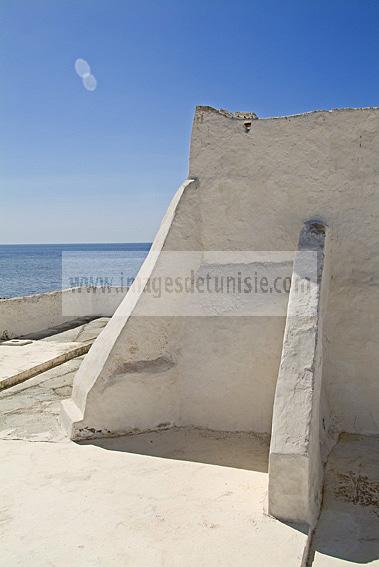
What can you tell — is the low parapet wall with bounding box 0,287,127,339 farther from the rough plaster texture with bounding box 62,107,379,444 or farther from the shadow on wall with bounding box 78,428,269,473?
the shadow on wall with bounding box 78,428,269,473

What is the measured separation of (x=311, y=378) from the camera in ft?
10.4

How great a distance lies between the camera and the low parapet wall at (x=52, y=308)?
9062mm

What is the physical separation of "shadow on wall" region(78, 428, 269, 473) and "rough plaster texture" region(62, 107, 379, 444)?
0.10 metres

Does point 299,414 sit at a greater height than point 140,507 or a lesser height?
greater

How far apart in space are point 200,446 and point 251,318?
122cm

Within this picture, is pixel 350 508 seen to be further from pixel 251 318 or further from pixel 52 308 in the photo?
pixel 52 308

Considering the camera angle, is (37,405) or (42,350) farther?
(42,350)

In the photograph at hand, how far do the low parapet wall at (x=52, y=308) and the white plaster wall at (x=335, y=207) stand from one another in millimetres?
6096

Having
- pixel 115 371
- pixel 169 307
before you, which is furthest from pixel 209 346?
pixel 115 371

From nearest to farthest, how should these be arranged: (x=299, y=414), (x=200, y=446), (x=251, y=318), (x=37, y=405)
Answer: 1. (x=299, y=414)
2. (x=200, y=446)
3. (x=251, y=318)
4. (x=37, y=405)

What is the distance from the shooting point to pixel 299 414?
3.05 metres

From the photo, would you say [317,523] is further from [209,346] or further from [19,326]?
[19,326]

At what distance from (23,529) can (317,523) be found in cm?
187

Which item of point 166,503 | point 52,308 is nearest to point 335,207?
point 166,503
